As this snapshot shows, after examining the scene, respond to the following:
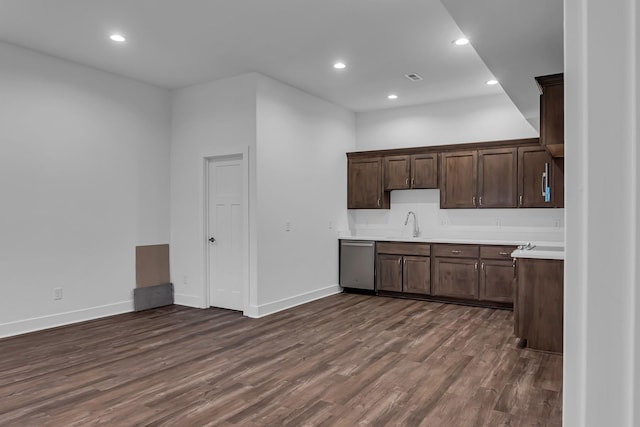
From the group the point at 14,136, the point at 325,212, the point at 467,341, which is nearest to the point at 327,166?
the point at 325,212

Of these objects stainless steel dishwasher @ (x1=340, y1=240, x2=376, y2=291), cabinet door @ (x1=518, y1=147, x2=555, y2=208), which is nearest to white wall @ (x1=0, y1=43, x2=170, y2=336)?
stainless steel dishwasher @ (x1=340, y1=240, x2=376, y2=291)

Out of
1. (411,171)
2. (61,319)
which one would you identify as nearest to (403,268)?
(411,171)

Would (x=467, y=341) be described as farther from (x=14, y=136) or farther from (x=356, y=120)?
(x=14, y=136)

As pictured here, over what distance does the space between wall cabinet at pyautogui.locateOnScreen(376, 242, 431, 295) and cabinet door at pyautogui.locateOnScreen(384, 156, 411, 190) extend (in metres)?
0.96

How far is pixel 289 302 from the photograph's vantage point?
5859 millimetres

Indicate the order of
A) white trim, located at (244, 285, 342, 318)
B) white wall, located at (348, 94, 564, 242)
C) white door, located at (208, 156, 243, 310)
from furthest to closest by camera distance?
white wall, located at (348, 94, 564, 242) < white door, located at (208, 156, 243, 310) < white trim, located at (244, 285, 342, 318)

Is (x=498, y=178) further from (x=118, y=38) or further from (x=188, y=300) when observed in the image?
(x=118, y=38)

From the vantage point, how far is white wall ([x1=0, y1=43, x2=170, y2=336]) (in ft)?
14.9

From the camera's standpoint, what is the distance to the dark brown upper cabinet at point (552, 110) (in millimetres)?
3748

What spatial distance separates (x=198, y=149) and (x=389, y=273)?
331 cm

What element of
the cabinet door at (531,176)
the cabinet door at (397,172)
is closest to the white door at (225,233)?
the cabinet door at (397,172)

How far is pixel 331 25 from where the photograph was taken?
4.04 meters

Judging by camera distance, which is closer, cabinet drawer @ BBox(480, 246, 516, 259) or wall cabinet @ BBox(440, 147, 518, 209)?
cabinet drawer @ BBox(480, 246, 516, 259)

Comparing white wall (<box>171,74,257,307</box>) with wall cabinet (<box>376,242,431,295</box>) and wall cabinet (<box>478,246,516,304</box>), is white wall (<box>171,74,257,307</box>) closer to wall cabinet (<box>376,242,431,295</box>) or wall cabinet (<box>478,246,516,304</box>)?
wall cabinet (<box>376,242,431,295</box>)
